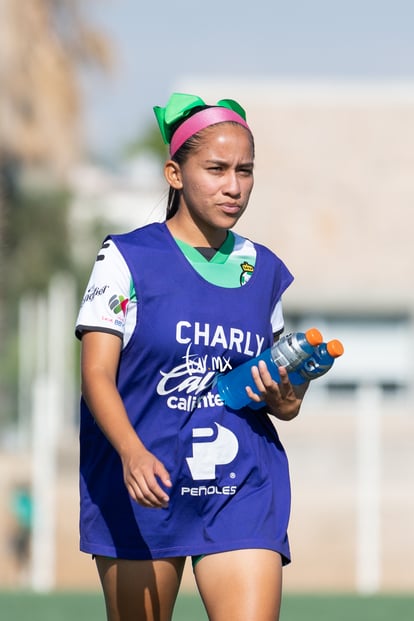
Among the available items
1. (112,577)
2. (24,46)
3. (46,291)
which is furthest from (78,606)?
(46,291)

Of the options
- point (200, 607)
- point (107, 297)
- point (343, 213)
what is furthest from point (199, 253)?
point (343, 213)

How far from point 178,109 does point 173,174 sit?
183mm

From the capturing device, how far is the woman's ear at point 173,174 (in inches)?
161

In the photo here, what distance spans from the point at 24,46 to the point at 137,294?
21.5 meters

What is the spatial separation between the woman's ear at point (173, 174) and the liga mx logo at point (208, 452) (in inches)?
27.4

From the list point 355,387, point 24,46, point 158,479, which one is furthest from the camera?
point 24,46

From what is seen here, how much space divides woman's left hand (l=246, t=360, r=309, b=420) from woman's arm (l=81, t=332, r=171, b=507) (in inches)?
14.7

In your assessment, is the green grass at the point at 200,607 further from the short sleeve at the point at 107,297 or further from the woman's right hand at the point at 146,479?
the woman's right hand at the point at 146,479

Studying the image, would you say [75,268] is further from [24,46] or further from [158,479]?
[158,479]

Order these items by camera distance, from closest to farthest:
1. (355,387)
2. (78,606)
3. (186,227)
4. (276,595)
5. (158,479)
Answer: (158,479), (276,595), (186,227), (78,606), (355,387)

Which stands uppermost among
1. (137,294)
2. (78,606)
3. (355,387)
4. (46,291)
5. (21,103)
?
(21,103)

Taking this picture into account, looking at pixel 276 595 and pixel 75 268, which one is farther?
pixel 75 268

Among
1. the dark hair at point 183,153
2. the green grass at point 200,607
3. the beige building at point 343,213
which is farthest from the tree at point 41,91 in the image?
the dark hair at point 183,153

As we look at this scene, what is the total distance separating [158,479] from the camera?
11.7 feet
